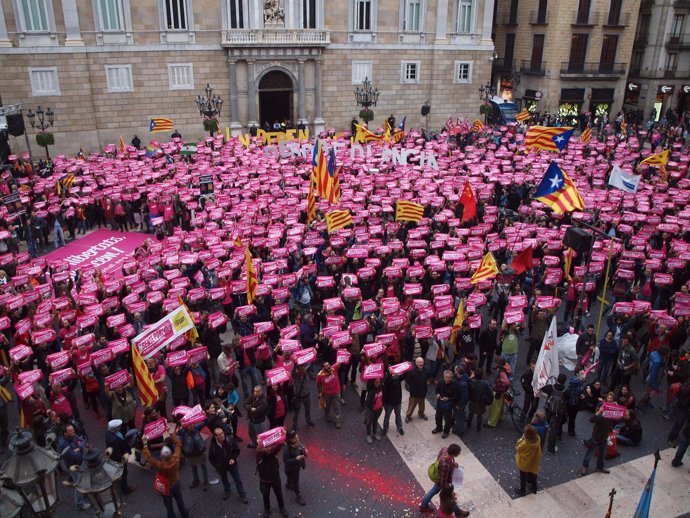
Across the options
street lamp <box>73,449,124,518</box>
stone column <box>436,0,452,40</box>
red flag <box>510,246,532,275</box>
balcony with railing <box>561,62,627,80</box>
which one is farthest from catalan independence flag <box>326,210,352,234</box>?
balcony with railing <box>561,62,627,80</box>

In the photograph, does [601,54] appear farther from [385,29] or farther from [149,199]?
[149,199]

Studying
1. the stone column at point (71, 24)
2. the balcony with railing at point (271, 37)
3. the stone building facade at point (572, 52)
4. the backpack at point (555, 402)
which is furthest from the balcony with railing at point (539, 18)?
the backpack at point (555, 402)

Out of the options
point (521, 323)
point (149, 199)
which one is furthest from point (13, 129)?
point (521, 323)

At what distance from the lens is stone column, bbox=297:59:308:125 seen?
1476 inches

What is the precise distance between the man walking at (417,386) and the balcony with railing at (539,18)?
39820 millimetres

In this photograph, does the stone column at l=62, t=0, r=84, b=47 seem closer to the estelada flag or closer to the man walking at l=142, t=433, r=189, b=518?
the estelada flag

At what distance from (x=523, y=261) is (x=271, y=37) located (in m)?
26.8

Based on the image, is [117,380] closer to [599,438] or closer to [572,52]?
[599,438]

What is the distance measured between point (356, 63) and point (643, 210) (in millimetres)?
24557

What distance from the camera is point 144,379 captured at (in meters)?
10.2

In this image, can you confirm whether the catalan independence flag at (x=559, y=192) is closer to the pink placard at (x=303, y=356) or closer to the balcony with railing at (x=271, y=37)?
the pink placard at (x=303, y=356)

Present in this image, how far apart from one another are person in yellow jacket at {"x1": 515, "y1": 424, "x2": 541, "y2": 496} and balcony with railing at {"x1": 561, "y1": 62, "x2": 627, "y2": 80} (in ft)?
132

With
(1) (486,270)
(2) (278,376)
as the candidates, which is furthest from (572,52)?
(2) (278,376)

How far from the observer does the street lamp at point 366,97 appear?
35094 millimetres
